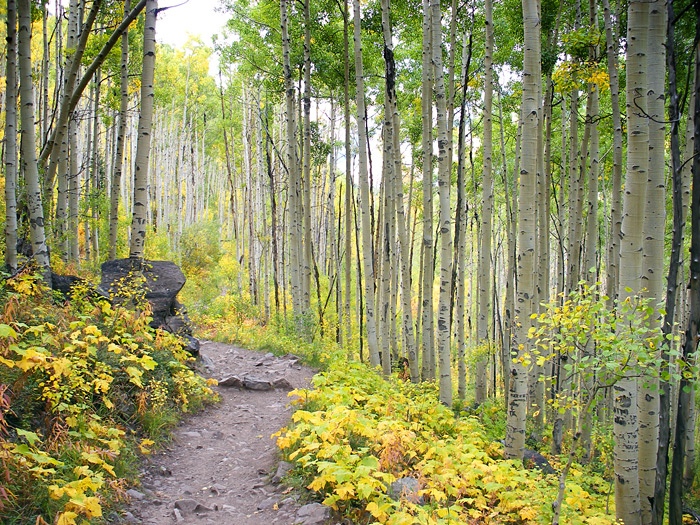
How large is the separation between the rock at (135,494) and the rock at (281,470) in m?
1.11

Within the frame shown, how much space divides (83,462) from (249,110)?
51.6ft

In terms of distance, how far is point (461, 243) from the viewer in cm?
945

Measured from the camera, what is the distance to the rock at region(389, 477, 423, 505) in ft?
11.1

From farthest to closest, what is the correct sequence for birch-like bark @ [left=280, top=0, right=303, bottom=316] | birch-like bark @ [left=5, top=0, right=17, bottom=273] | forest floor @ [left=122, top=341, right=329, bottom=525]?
birch-like bark @ [left=280, top=0, right=303, bottom=316] → birch-like bark @ [left=5, top=0, right=17, bottom=273] → forest floor @ [left=122, top=341, right=329, bottom=525]

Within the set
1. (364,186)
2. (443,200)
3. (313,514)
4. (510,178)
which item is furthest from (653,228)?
(510,178)

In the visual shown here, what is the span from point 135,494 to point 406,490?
220 cm

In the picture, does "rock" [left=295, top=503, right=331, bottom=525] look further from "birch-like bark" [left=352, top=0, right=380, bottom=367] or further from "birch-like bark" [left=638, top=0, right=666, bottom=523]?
"birch-like bark" [left=352, top=0, right=380, bottom=367]

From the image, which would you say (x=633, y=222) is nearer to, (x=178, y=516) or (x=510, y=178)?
(x=178, y=516)

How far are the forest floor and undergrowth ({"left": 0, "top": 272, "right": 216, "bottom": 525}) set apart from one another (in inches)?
9.3

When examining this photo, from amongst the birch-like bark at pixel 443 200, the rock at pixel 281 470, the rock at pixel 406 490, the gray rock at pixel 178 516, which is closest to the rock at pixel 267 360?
the birch-like bark at pixel 443 200

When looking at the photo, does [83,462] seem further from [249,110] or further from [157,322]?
[249,110]

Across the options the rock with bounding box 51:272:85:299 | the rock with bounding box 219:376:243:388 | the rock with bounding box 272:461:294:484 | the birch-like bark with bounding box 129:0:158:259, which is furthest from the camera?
the rock with bounding box 219:376:243:388

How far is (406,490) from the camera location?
11.5 feet

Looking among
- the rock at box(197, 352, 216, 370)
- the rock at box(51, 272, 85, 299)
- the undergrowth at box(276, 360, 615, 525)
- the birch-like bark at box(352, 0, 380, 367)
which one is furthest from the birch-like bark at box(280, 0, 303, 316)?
the undergrowth at box(276, 360, 615, 525)
